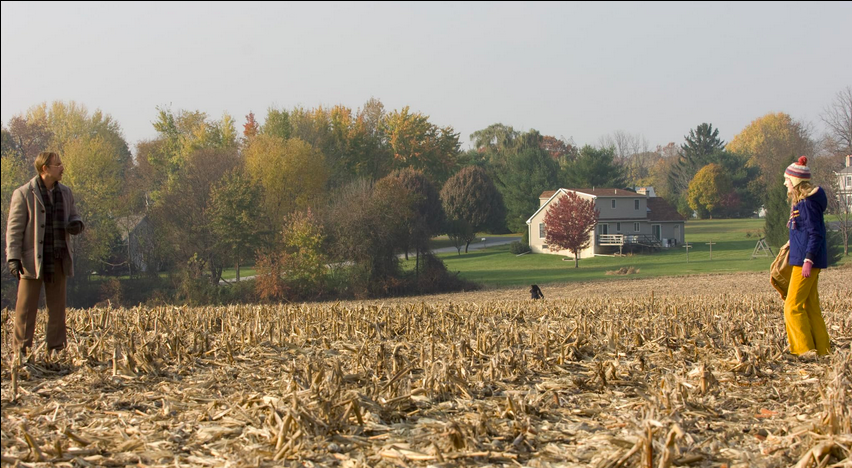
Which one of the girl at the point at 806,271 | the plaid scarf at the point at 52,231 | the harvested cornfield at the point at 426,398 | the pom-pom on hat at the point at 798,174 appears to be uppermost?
the pom-pom on hat at the point at 798,174

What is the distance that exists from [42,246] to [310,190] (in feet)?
175

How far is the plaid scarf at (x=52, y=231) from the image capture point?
22.7ft

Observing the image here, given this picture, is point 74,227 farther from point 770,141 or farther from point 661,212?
point 770,141

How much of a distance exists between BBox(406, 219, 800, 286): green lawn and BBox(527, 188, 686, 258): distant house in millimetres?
2115

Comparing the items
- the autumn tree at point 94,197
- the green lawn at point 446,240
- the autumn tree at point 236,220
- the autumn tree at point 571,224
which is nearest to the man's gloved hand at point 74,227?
the autumn tree at point 236,220

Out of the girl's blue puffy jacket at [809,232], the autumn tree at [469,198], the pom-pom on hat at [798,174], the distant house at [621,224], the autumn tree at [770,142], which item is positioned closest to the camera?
the girl's blue puffy jacket at [809,232]

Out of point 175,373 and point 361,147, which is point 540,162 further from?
point 175,373

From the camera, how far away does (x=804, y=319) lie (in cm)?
753

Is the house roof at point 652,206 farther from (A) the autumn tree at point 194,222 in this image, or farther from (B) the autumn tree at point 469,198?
(A) the autumn tree at point 194,222

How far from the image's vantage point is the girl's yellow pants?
24.6 ft

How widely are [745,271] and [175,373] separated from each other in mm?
43734

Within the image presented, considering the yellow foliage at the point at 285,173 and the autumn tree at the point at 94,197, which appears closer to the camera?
the autumn tree at the point at 94,197

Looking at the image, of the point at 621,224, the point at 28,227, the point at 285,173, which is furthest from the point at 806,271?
the point at 621,224

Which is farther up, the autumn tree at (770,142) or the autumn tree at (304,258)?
the autumn tree at (770,142)
